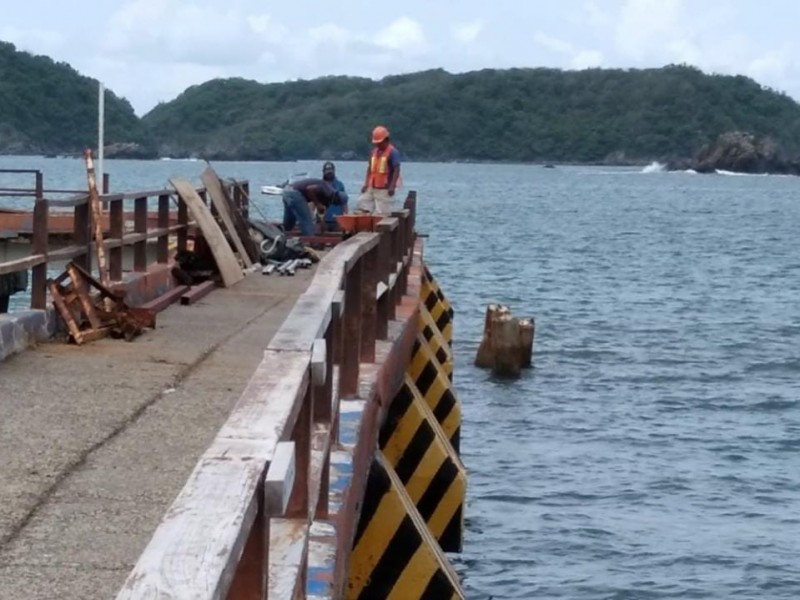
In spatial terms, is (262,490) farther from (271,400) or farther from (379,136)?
(379,136)

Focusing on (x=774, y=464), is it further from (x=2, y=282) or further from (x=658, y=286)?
(x=658, y=286)

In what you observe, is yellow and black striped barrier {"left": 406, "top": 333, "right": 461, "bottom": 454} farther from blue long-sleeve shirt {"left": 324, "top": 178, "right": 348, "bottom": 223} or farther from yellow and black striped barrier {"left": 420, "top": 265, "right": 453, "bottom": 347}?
blue long-sleeve shirt {"left": 324, "top": 178, "right": 348, "bottom": 223}

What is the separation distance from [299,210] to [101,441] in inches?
563

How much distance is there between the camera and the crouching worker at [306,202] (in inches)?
864

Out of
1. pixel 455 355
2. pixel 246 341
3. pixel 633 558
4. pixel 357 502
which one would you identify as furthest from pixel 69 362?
pixel 455 355

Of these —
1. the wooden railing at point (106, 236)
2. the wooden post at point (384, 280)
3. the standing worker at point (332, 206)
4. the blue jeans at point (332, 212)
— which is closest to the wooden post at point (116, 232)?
the wooden railing at point (106, 236)

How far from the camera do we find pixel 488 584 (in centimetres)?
1309

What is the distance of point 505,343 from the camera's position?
77.2ft

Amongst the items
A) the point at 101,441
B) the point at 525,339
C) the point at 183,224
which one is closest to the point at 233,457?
the point at 101,441

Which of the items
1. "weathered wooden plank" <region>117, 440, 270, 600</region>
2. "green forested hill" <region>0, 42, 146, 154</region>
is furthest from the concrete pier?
"green forested hill" <region>0, 42, 146, 154</region>

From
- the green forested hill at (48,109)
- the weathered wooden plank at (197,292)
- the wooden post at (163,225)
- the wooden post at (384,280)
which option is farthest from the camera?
the green forested hill at (48,109)

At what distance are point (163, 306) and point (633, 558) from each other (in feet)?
14.5

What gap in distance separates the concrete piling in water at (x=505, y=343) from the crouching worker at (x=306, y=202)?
2.73m

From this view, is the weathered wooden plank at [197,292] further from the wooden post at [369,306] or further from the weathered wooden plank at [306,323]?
the weathered wooden plank at [306,323]
